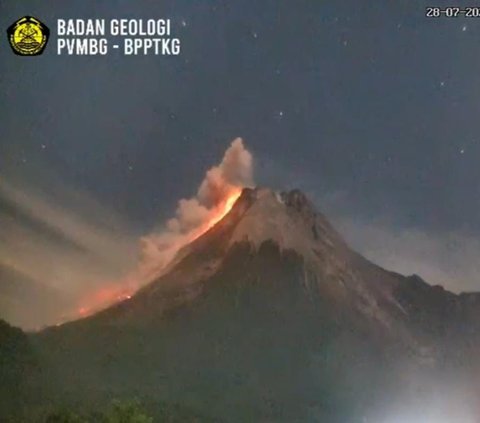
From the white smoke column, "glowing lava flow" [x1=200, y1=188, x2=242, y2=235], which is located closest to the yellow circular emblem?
the white smoke column

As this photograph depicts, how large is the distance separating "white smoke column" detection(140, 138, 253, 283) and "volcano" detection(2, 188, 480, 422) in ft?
0.15

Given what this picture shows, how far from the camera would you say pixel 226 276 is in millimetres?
3014

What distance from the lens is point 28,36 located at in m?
2.96

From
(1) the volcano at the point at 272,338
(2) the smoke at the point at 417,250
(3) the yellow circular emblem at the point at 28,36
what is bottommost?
(1) the volcano at the point at 272,338

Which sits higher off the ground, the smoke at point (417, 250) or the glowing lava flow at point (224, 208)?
the glowing lava flow at point (224, 208)

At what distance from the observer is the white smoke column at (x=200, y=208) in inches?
116

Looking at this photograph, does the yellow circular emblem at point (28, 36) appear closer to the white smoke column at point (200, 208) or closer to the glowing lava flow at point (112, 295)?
the white smoke column at point (200, 208)

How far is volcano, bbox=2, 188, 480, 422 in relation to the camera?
2.89m

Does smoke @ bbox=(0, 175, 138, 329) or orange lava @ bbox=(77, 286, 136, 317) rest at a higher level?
smoke @ bbox=(0, 175, 138, 329)

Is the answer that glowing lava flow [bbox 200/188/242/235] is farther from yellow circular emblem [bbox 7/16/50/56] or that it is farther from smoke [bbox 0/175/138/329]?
yellow circular emblem [bbox 7/16/50/56]

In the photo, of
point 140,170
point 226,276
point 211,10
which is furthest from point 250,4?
point 226,276

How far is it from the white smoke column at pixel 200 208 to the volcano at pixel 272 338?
0.15 feet

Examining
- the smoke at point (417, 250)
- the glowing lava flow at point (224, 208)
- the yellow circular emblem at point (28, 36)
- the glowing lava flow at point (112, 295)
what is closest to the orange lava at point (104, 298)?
the glowing lava flow at point (112, 295)

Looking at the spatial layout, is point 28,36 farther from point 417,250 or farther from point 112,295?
point 417,250
